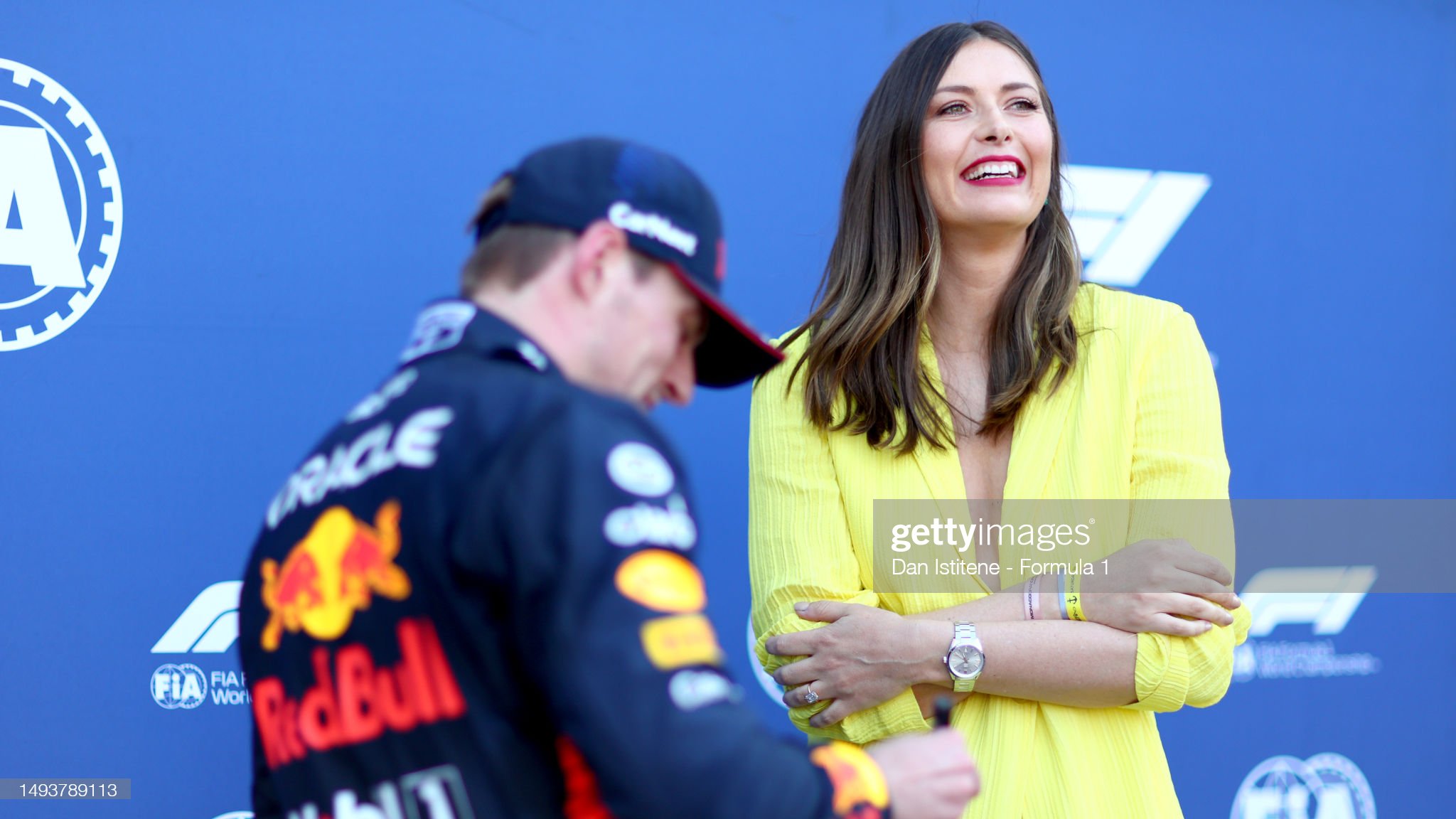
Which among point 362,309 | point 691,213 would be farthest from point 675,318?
point 362,309

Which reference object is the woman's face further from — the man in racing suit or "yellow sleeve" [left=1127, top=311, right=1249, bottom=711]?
the man in racing suit

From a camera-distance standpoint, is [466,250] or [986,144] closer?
[986,144]

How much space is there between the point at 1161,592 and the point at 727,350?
2.61ft

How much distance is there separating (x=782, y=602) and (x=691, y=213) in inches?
31.4

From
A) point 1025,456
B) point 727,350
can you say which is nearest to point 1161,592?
point 1025,456

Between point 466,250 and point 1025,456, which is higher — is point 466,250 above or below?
above

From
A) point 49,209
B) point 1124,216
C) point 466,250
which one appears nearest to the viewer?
point 49,209

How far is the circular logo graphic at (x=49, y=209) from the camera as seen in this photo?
2.01 m

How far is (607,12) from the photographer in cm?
231

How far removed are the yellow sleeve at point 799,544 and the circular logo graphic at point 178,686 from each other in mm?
981

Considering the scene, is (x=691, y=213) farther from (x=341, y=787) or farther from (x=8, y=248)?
(x=8, y=248)

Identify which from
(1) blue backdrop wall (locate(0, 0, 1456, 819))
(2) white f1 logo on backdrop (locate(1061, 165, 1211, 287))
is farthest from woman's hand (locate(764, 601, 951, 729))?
(2) white f1 logo on backdrop (locate(1061, 165, 1211, 287))

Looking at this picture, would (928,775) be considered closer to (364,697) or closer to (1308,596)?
(364,697)

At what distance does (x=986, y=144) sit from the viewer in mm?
1798
